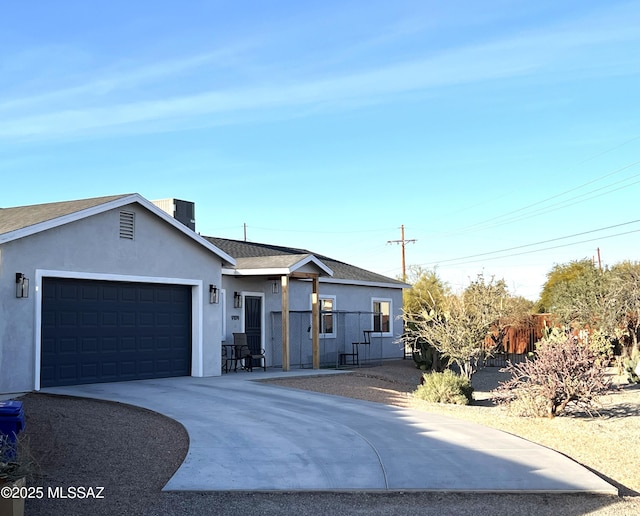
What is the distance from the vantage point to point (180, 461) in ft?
32.1

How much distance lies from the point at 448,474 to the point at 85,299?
10083 mm

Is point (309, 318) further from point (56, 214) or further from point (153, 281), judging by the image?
point (56, 214)

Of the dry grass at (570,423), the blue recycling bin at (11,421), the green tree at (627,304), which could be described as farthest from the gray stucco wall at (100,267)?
the green tree at (627,304)

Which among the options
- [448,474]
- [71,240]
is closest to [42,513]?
[448,474]

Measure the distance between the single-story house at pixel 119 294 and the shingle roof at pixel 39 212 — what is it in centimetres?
5

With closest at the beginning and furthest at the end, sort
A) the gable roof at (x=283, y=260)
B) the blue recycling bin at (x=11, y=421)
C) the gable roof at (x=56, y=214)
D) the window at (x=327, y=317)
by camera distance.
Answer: the blue recycling bin at (x=11, y=421), the gable roof at (x=56, y=214), the gable roof at (x=283, y=260), the window at (x=327, y=317)

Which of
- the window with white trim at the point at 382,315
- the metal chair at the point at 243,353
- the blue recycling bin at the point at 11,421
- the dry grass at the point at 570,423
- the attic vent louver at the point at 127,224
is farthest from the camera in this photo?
the window with white trim at the point at 382,315

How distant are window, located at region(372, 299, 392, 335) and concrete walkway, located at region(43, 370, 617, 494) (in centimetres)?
1448

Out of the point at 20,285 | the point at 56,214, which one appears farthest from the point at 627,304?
the point at 20,285

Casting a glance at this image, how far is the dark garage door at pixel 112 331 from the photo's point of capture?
1597 centimetres

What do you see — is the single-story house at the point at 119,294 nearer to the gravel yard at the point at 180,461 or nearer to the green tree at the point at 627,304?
the gravel yard at the point at 180,461

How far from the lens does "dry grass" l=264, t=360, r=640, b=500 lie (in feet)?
35.6

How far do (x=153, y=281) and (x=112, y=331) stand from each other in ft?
5.32

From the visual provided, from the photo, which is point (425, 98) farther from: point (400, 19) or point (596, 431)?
point (596, 431)
